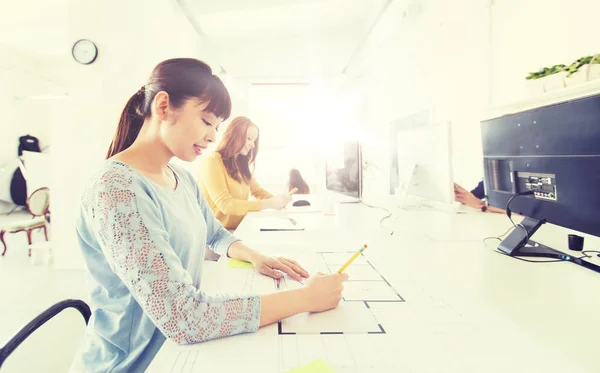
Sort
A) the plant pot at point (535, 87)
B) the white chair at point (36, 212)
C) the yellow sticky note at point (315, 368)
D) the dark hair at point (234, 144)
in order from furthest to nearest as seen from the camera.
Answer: the white chair at point (36, 212) → the dark hair at point (234, 144) → the plant pot at point (535, 87) → the yellow sticky note at point (315, 368)

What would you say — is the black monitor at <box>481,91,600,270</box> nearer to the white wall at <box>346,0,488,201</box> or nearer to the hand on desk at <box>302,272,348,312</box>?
the hand on desk at <box>302,272,348,312</box>

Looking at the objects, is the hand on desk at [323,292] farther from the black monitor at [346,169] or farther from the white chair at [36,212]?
the white chair at [36,212]

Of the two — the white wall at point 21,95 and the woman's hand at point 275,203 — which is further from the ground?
the white wall at point 21,95

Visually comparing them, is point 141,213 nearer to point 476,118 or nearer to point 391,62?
point 476,118

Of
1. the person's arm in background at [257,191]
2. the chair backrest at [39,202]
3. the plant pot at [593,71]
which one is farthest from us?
the chair backrest at [39,202]

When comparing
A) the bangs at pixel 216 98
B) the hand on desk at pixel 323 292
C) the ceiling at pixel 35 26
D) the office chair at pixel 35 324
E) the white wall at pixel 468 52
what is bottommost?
the office chair at pixel 35 324

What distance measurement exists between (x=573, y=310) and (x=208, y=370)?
2.55 feet

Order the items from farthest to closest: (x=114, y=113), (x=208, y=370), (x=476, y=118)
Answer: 1. (x=114, y=113)
2. (x=476, y=118)
3. (x=208, y=370)

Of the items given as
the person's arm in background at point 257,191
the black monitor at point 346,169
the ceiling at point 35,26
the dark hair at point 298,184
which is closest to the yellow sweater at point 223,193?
the person's arm in background at point 257,191

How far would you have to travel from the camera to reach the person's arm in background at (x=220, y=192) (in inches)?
81.7

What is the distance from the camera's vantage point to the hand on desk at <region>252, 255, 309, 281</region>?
91cm

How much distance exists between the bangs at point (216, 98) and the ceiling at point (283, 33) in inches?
151

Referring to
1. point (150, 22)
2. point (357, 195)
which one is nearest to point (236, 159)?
point (357, 195)

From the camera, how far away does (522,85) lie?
226 cm
